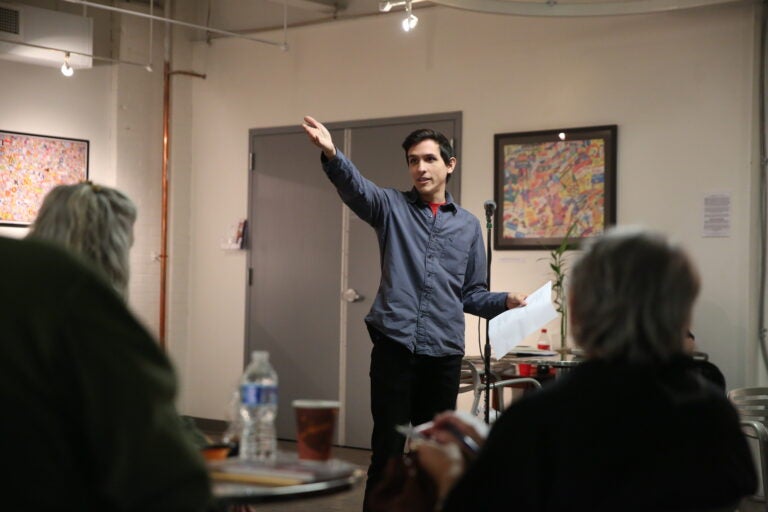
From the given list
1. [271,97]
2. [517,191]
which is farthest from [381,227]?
[271,97]

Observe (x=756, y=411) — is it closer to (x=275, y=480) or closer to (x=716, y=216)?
(x=716, y=216)

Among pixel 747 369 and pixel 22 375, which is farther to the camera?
pixel 747 369

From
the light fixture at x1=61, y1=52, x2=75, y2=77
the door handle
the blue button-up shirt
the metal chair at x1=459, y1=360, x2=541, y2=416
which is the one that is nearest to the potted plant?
the metal chair at x1=459, y1=360, x2=541, y2=416

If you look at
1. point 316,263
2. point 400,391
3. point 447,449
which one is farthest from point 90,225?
point 316,263

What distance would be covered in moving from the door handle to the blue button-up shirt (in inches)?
115

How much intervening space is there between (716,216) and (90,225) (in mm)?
4473

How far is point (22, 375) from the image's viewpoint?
1354mm

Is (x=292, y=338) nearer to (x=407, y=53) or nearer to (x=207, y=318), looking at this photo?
(x=207, y=318)

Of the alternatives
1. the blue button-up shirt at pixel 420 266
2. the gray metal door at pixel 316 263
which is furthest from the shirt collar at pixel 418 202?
the gray metal door at pixel 316 263

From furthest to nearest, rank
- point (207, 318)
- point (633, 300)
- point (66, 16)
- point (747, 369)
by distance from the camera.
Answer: point (207, 318) < point (66, 16) < point (747, 369) < point (633, 300)

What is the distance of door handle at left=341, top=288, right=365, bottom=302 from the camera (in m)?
7.01

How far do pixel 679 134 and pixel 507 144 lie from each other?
1.08 m

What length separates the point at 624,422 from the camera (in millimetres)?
1775

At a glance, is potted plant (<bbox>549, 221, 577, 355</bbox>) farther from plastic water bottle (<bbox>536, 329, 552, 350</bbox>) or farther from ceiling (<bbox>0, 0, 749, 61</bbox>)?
ceiling (<bbox>0, 0, 749, 61</bbox>)
